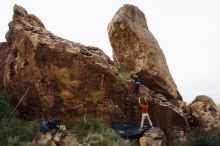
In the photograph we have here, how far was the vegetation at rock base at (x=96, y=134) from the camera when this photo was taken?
18.0 meters

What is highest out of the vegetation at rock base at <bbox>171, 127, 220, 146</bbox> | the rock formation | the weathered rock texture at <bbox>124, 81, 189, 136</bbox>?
the rock formation

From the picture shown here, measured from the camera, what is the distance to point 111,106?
2114 centimetres

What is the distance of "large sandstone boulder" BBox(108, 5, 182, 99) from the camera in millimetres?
24797

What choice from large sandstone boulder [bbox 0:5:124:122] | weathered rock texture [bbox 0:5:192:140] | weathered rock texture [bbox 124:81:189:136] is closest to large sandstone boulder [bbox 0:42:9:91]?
weathered rock texture [bbox 0:5:192:140]

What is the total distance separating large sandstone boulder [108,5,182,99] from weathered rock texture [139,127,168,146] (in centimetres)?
482

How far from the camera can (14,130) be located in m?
18.8

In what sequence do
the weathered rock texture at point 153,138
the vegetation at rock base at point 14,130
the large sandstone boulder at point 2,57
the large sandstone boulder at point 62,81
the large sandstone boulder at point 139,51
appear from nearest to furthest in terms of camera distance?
the vegetation at rock base at point 14,130, the weathered rock texture at point 153,138, the large sandstone boulder at point 62,81, the large sandstone boulder at point 2,57, the large sandstone boulder at point 139,51

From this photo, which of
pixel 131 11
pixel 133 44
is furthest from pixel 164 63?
pixel 131 11

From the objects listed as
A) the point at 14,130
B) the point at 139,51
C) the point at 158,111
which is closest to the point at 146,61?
the point at 139,51

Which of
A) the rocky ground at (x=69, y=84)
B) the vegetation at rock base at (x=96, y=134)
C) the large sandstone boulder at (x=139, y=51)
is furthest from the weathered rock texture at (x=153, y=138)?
the large sandstone boulder at (x=139, y=51)

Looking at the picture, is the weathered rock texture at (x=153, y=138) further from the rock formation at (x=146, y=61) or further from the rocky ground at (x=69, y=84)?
the rock formation at (x=146, y=61)

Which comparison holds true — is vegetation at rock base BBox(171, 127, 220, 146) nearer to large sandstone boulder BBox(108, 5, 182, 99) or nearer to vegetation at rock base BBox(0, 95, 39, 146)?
large sandstone boulder BBox(108, 5, 182, 99)

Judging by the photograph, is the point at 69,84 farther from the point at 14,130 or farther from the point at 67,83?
the point at 14,130

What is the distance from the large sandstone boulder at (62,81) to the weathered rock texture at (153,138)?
187 centimetres
